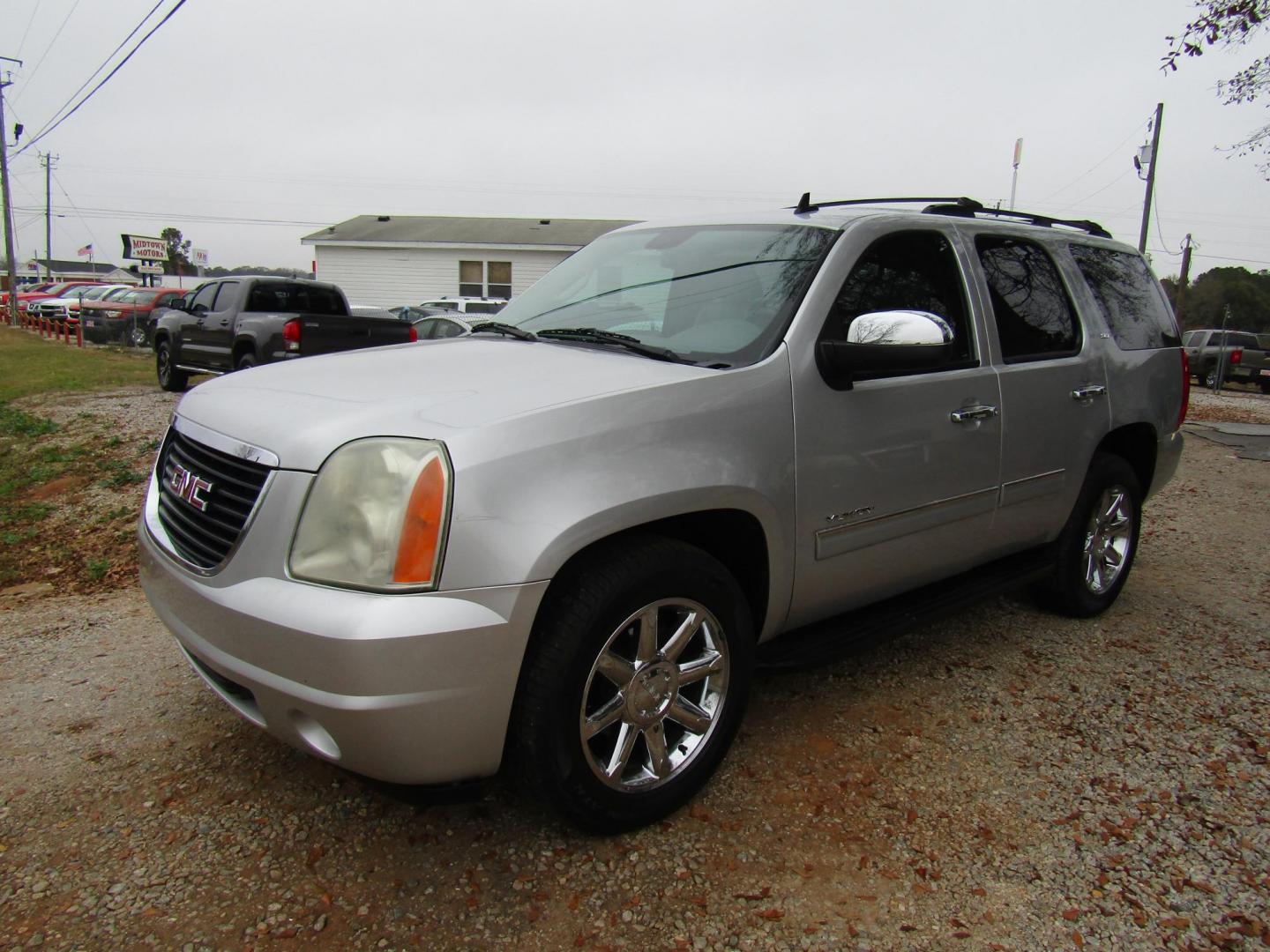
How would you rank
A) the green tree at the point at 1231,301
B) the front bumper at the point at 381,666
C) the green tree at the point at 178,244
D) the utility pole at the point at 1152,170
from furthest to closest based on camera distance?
the green tree at the point at 178,244 → the green tree at the point at 1231,301 → the utility pole at the point at 1152,170 → the front bumper at the point at 381,666

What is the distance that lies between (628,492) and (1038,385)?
2206 millimetres

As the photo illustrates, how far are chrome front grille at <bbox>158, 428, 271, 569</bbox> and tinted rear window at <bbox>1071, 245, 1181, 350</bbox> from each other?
3725 mm

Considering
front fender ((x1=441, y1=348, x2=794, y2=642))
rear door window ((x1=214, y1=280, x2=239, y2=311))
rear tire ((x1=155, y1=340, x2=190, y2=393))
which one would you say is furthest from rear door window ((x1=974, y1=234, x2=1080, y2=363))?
rear tire ((x1=155, y1=340, x2=190, y2=393))

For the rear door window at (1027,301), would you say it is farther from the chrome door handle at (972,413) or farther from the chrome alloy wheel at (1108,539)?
the chrome alloy wheel at (1108,539)

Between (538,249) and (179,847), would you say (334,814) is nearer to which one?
(179,847)

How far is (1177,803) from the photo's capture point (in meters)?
2.83

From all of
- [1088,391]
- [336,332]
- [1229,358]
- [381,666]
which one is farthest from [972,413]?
[1229,358]

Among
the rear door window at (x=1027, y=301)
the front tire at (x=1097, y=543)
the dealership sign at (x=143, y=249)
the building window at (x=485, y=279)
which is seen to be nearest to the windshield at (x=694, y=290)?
the rear door window at (x=1027, y=301)

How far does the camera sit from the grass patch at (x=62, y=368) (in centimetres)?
1305

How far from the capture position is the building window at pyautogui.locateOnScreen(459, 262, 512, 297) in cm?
2991

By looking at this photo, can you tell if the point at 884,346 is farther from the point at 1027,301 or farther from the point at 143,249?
the point at 143,249

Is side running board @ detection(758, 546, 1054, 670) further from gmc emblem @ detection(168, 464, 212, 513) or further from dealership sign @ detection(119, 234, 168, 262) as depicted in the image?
dealership sign @ detection(119, 234, 168, 262)

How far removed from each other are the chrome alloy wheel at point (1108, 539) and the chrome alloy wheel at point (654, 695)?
8.19ft

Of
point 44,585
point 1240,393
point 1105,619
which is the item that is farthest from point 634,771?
point 1240,393
